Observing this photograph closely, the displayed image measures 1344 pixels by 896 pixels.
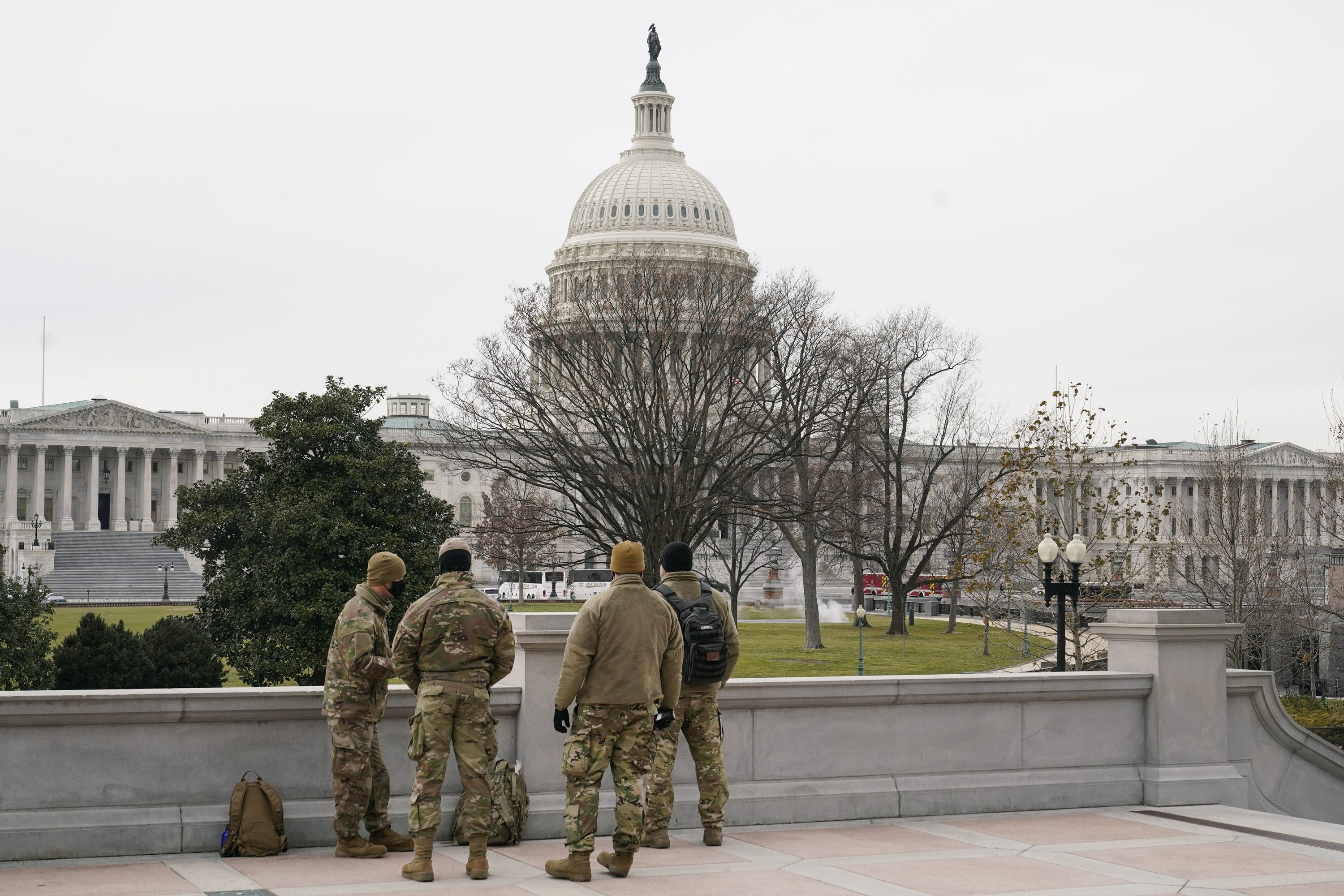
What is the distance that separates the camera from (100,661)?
2717 centimetres

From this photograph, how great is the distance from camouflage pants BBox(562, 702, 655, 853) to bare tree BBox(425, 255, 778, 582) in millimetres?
28753

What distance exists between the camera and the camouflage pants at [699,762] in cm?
1035

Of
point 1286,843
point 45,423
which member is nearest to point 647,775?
point 1286,843

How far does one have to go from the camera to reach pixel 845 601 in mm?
93625

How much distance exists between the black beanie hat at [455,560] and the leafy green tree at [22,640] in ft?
65.8

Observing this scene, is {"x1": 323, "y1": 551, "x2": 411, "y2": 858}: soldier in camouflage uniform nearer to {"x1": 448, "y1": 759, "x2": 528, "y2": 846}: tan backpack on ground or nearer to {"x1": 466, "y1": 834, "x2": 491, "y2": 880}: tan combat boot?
{"x1": 448, "y1": 759, "x2": 528, "y2": 846}: tan backpack on ground

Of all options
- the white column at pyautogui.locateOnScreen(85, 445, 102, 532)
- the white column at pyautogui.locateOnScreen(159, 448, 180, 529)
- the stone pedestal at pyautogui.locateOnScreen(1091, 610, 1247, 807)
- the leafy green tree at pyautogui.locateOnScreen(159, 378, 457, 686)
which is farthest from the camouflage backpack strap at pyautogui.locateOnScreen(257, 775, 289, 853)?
the white column at pyautogui.locateOnScreen(85, 445, 102, 532)

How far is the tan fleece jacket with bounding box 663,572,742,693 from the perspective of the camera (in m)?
10.4

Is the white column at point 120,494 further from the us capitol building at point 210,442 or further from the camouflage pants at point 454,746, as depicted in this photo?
the camouflage pants at point 454,746

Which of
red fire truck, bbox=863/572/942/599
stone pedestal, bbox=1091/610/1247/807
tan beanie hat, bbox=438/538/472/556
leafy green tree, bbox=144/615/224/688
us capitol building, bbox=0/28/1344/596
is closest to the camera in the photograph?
tan beanie hat, bbox=438/538/472/556

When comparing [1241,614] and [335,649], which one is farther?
[1241,614]

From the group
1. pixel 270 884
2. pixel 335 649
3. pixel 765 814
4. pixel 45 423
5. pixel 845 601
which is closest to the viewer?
pixel 270 884

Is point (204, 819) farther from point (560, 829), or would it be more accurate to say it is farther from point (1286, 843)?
point (1286, 843)

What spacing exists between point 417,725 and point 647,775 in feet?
6.19
